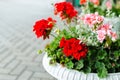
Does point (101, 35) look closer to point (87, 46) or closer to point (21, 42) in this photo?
point (87, 46)

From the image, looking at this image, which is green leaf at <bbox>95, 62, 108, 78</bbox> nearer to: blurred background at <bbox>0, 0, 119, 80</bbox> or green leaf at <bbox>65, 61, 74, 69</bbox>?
green leaf at <bbox>65, 61, 74, 69</bbox>

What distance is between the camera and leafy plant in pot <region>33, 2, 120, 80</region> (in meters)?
1.87

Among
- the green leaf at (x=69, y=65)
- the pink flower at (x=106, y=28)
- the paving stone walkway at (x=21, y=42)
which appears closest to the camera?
the pink flower at (x=106, y=28)

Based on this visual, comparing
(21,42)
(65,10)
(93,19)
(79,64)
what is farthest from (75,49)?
(21,42)

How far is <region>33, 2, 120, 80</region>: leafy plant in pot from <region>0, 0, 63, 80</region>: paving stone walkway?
1.00 m

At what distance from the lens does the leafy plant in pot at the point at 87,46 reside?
1.87 m

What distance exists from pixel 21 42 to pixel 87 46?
2.30 m

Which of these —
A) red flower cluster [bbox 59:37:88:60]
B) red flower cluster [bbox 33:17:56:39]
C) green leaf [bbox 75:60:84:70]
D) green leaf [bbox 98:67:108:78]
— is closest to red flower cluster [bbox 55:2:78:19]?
red flower cluster [bbox 33:17:56:39]

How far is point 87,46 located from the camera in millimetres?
2029

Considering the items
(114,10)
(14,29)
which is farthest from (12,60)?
(114,10)

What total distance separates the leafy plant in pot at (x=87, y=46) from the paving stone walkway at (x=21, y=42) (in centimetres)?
100

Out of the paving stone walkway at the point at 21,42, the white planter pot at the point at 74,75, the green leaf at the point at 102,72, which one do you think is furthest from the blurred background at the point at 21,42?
the green leaf at the point at 102,72

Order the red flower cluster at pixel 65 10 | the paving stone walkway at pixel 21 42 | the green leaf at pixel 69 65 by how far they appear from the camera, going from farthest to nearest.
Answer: the paving stone walkway at pixel 21 42, the red flower cluster at pixel 65 10, the green leaf at pixel 69 65

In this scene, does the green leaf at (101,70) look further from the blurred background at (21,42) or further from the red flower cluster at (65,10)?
the blurred background at (21,42)
